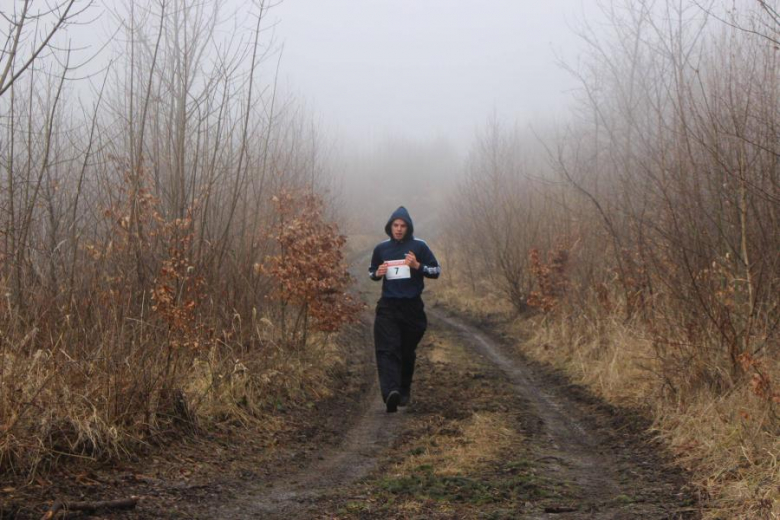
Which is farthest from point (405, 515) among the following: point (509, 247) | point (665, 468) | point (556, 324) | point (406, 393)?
point (509, 247)

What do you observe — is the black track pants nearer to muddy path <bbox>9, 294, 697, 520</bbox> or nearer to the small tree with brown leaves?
muddy path <bbox>9, 294, 697, 520</bbox>

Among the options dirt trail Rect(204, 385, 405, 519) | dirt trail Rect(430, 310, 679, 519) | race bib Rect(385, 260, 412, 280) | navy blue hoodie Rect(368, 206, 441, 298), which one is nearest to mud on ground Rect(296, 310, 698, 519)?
dirt trail Rect(430, 310, 679, 519)

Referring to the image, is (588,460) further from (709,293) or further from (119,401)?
(119,401)

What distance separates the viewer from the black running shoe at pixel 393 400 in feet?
24.2

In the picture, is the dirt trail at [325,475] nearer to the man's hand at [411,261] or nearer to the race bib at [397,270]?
the race bib at [397,270]

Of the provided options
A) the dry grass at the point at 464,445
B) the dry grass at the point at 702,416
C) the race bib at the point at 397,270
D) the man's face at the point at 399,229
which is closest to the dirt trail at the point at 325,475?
the dry grass at the point at 464,445

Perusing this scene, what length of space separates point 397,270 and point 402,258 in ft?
0.49

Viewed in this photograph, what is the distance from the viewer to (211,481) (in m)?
4.93

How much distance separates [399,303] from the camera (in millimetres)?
7742

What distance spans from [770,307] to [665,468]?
84.2 inches

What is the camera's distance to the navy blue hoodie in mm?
7723

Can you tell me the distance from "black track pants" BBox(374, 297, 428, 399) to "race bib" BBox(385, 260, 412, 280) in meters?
0.25

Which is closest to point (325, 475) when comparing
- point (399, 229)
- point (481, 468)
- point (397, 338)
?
point (481, 468)

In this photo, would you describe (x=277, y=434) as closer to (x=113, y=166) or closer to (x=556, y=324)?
(x=113, y=166)
